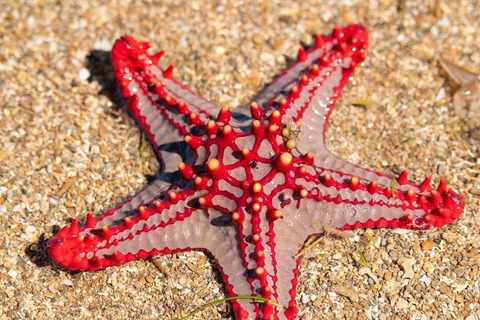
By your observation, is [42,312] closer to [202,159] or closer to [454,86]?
[202,159]

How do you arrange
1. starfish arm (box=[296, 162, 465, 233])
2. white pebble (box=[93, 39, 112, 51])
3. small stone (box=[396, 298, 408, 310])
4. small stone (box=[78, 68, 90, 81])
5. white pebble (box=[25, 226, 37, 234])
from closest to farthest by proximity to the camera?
starfish arm (box=[296, 162, 465, 233]) → small stone (box=[396, 298, 408, 310]) → white pebble (box=[25, 226, 37, 234]) → small stone (box=[78, 68, 90, 81]) → white pebble (box=[93, 39, 112, 51])

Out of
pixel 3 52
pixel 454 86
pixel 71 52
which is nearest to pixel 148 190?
pixel 71 52

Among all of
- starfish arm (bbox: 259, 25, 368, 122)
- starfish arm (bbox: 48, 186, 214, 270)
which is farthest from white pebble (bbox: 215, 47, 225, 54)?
starfish arm (bbox: 48, 186, 214, 270)

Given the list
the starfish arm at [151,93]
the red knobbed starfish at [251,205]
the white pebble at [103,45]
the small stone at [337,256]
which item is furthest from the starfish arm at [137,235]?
the white pebble at [103,45]

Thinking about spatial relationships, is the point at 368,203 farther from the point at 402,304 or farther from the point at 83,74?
the point at 83,74

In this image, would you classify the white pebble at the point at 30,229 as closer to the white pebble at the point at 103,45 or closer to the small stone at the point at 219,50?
the white pebble at the point at 103,45

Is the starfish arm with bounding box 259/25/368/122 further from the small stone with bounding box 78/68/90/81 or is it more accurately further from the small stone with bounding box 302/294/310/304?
the small stone with bounding box 78/68/90/81

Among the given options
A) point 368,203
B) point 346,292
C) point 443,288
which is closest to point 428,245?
point 443,288
